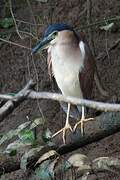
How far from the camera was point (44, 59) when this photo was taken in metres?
4.18

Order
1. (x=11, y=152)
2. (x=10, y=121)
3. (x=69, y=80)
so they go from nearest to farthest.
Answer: (x=11, y=152), (x=69, y=80), (x=10, y=121)

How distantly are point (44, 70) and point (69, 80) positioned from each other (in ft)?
3.75

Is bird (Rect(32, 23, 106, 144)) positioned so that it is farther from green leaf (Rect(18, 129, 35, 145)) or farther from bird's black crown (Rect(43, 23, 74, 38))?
green leaf (Rect(18, 129, 35, 145))

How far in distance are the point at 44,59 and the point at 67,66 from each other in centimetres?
120

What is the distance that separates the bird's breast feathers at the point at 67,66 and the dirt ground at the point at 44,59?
67 centimetres

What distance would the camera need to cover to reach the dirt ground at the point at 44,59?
3924mm

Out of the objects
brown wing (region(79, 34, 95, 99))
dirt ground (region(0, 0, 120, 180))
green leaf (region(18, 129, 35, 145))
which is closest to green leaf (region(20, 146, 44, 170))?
green leaf (region(18, 129, 35, 145))

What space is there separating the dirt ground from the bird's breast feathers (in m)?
0.67

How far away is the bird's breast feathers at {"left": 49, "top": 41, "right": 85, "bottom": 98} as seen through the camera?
301cm

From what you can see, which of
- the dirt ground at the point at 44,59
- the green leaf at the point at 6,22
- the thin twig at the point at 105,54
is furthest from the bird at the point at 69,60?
the green leaf at the point at 6,22

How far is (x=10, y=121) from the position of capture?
394 centimetres

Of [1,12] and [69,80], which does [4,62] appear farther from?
[69,80]

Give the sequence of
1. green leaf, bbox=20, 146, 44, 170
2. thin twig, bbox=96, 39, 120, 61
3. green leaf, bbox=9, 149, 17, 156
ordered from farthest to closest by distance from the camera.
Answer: thin twig, bbox=96, 39, 120, 61 → green leaf, bbox=9, 149, 17, 156 → green leaf, bbox=20, 146, 44, 170

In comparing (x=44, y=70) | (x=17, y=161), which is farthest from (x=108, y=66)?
(x=17, y=161)
